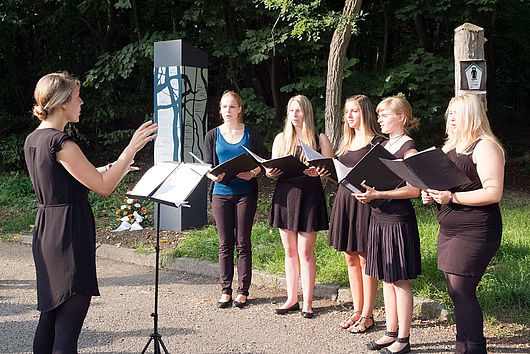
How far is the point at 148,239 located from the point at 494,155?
228 inches

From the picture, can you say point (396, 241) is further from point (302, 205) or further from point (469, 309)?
point (302, 205)

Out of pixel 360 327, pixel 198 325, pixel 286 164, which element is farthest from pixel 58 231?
pixel 360 327

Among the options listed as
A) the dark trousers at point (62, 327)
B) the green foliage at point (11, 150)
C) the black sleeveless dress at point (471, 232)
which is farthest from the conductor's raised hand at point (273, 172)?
the green foliage at point (11, 150)

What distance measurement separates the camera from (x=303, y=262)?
538cm

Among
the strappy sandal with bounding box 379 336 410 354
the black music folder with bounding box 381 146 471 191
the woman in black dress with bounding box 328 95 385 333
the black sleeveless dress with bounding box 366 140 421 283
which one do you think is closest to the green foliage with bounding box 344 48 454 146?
the woman in black dress with bounding box 328 95 385 333

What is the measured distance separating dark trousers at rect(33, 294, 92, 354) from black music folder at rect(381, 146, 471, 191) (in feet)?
6.62

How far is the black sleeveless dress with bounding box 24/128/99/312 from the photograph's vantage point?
323 cm

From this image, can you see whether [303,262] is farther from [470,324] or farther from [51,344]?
[51,344]

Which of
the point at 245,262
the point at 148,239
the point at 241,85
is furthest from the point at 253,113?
the point at 245,262

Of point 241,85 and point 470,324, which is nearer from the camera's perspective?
point 470,324

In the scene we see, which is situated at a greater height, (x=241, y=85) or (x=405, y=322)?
(x=241, y=85)

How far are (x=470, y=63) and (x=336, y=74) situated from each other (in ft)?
10.9

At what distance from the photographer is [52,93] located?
326cm

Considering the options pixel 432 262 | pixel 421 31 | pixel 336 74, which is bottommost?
pixel 432 262
